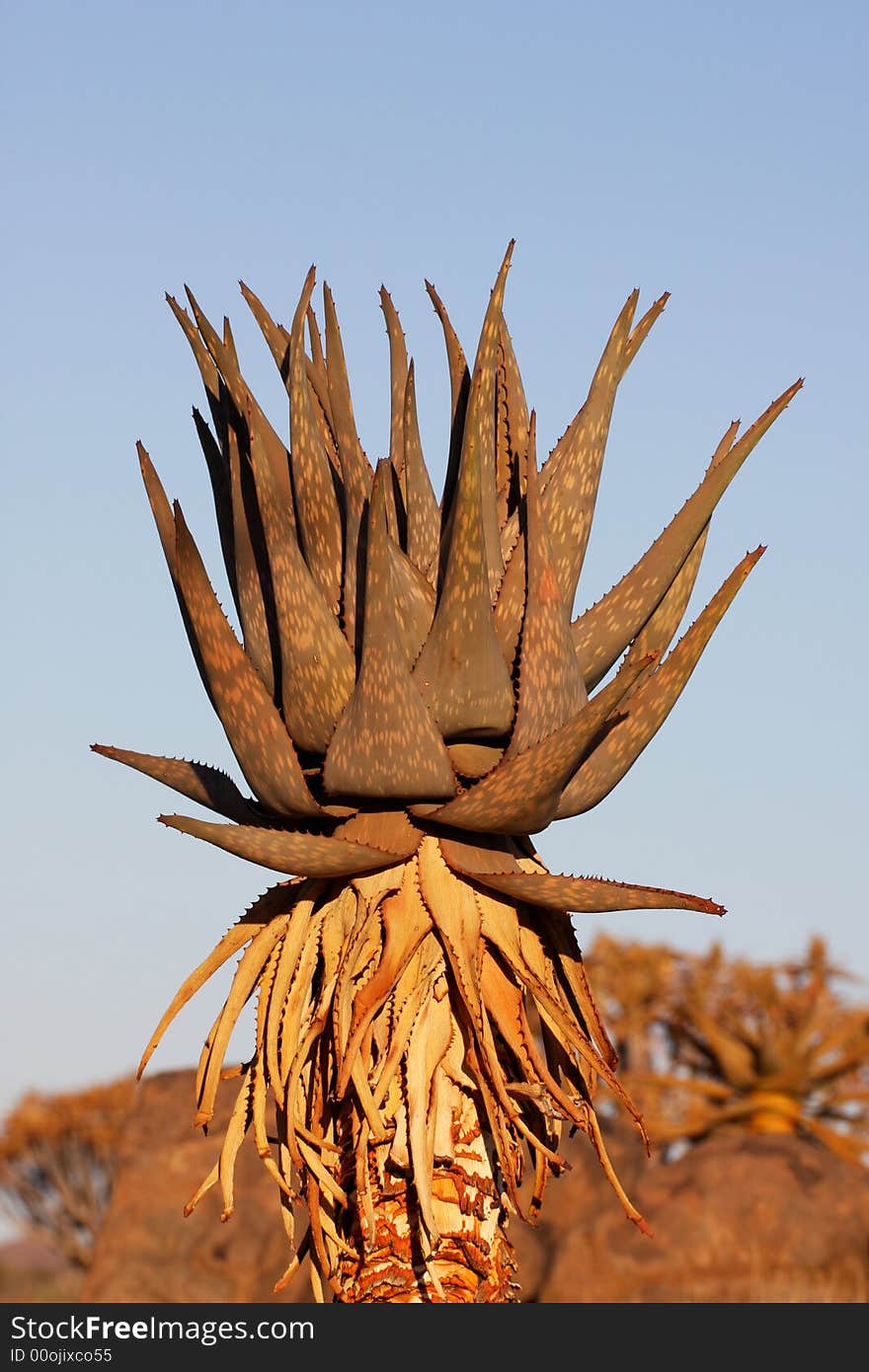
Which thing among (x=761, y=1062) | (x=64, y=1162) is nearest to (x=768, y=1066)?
(x=761, y=1062)

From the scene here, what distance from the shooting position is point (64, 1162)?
3173 cm

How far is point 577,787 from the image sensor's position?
3.60 meters

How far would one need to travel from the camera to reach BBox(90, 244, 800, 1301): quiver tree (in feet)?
11.0

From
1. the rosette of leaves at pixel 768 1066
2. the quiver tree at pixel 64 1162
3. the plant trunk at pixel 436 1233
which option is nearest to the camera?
the plant trunk at pixel 436 1233

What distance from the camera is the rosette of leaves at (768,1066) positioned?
69.3 ft

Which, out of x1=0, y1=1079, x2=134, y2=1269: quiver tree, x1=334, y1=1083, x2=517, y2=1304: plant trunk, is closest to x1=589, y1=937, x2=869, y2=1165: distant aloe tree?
x1=0, y1=1079, x2=134, y2=1269: quiver tree

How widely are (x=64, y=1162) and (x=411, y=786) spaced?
30713 mm

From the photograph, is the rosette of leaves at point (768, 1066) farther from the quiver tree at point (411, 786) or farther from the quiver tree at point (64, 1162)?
the quiver tree at point (411, 786)

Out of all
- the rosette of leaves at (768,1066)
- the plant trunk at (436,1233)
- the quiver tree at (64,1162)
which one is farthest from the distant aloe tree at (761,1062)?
the plant trunk at (436,1233)

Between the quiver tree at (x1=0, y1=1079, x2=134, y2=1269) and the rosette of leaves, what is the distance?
1353cm

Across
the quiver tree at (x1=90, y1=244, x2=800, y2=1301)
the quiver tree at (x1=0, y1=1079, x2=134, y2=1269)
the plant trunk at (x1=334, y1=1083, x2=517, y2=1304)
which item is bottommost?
the quiver tree at (x1=0, y1=1079, x2=134, y2=1269)

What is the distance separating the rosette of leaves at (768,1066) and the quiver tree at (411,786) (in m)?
18.0

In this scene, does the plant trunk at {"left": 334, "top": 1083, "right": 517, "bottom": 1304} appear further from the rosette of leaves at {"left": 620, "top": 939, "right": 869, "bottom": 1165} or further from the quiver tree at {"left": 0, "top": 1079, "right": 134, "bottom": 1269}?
the quiver tree at {"left": 0, "top": 1079, "right": 134, "bottom": 1269}
